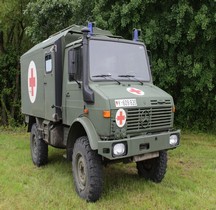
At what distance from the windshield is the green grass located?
6.45 feet

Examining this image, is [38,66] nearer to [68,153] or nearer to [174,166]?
[68,153]

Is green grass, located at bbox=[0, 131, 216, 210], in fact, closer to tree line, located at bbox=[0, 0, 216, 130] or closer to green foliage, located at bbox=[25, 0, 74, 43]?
tree line, located at bbox=[0, 0, 216, 130]

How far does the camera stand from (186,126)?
11.7m

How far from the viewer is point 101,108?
4637mm

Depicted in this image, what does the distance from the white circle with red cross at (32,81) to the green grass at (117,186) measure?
1.63m

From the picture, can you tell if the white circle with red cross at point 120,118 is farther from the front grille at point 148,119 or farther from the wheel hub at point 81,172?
the wheel hub at point 81,172

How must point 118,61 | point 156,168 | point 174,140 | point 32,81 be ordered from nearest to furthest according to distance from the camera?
1. point 174,140
2. point 118,61
3. point 156,168
4. point 32,81

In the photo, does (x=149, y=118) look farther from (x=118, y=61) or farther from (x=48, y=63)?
(x=48, y=63)

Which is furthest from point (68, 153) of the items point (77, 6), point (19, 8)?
point (19, 8)

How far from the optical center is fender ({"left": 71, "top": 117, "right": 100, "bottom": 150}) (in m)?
4.58

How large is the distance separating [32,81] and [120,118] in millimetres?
3329

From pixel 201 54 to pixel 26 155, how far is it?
589 centimetres

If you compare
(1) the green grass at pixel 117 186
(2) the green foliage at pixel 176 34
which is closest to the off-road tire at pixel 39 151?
(1) the green grass at pixel 117 186

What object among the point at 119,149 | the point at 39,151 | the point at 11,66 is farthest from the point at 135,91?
the point at 11,66
